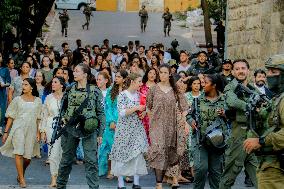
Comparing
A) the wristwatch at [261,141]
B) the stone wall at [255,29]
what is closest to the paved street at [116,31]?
the stone wall at [255,29]

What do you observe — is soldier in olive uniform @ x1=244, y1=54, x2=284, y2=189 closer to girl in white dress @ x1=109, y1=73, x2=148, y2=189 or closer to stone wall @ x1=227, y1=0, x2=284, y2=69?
girl in white dress @ x1=109, y1=73, x2=148, y2=189

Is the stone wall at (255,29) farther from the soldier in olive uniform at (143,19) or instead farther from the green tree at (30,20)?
the soldier in olive uniform at (143,19)

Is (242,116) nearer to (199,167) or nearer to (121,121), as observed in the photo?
(199,167)

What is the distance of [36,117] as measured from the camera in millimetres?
12125

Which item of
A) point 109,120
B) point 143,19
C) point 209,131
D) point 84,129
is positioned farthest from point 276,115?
point 143,19

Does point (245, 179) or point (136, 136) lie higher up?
point (136, 136)

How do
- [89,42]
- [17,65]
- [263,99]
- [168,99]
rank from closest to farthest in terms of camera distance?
[263,99] → [168,99] → [17,65] → [89,42]

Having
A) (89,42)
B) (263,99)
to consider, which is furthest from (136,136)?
(89,42)

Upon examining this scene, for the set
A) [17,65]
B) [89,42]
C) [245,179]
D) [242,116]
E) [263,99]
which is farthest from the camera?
[89,42]

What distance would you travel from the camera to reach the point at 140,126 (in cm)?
1205

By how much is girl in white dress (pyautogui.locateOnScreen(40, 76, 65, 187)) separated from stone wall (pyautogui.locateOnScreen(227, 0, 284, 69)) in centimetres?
533

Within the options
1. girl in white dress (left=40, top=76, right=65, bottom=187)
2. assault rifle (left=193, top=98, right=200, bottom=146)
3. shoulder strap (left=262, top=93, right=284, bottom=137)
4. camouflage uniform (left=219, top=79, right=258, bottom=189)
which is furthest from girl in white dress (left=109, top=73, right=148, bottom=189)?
shoulder strap (left=262, top=93, right=284, bottom=137)

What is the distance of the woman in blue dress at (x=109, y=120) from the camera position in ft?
42.2

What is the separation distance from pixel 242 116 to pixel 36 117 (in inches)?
154
